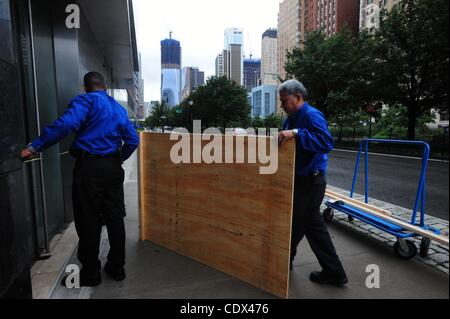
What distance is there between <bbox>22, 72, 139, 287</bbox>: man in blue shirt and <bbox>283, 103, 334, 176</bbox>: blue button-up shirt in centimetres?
168

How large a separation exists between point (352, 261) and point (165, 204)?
87.2 inches

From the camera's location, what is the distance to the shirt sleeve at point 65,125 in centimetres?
257

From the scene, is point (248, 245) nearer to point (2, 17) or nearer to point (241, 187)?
point (241, 187)

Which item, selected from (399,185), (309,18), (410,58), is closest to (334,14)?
(309,18)

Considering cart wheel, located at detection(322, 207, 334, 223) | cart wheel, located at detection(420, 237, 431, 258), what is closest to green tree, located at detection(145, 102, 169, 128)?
cart wheel, located at detection(322, 207, 334, 223)

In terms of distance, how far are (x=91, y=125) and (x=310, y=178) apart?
2.01 m

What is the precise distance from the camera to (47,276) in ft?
10.3

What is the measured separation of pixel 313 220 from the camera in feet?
9.65

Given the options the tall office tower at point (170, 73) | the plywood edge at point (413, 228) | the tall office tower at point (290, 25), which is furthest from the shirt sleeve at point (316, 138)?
the tall office tower at point (290, 25)

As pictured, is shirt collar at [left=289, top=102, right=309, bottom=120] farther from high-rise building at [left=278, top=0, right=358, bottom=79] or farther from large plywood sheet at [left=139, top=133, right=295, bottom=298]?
high-rise building at [left=278, top=0, right=358, bottom=79]

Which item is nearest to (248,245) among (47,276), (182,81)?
(47,276)

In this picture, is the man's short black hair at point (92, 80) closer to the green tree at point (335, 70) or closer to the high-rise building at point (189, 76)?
the green tree at point (335, 70)

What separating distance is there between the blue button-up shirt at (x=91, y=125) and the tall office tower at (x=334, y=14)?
9687cm

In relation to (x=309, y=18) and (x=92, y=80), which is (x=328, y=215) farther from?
(x=309, y=18)
